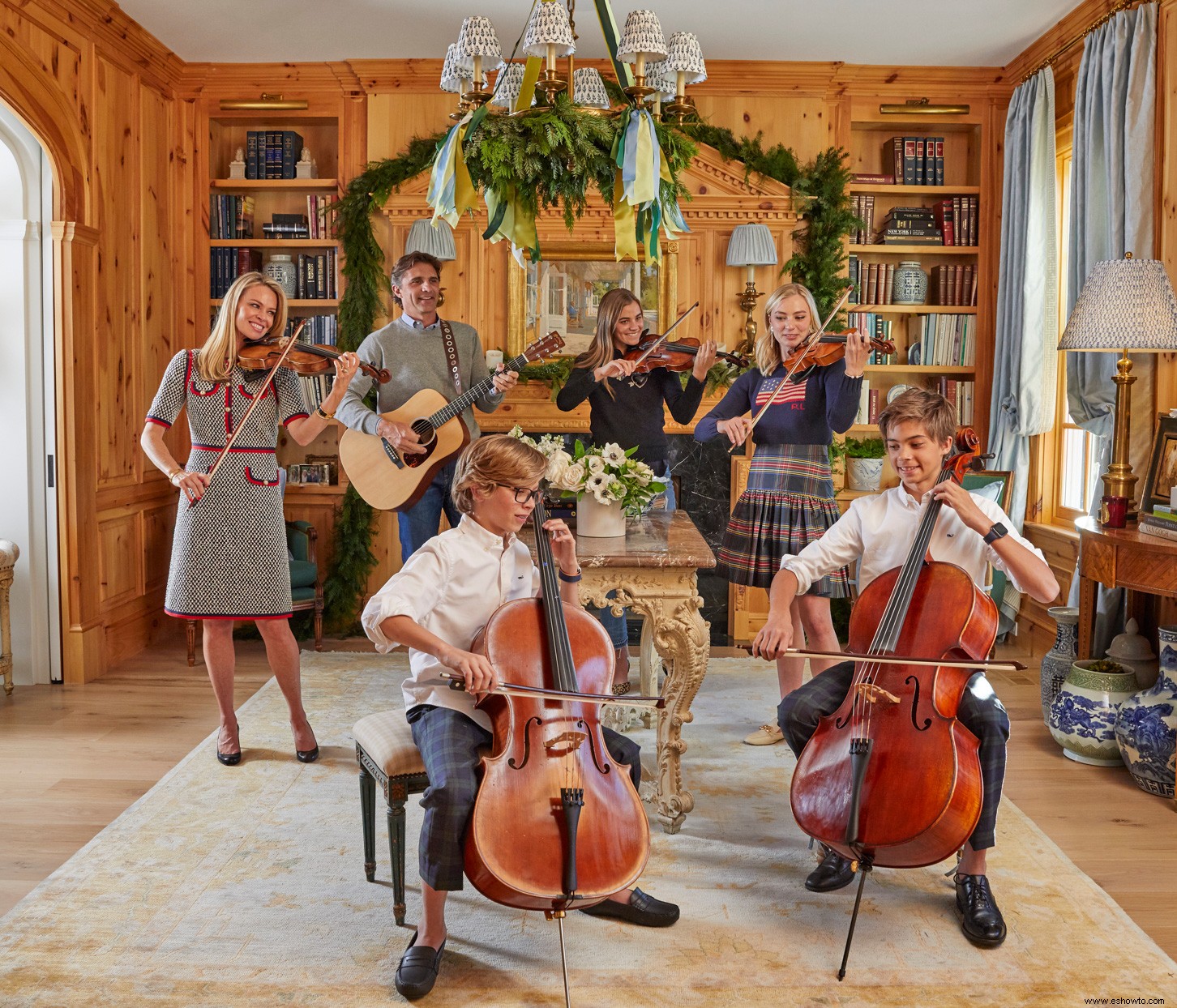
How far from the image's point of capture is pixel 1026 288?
4.64 metres

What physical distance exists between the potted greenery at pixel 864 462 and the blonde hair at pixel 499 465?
3219 millimetres

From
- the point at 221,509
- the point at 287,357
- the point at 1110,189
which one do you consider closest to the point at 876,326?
the point at 1110,189

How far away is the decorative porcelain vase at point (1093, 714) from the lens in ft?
10.9

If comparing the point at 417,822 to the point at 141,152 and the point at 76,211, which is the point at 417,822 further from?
the point at 141,152

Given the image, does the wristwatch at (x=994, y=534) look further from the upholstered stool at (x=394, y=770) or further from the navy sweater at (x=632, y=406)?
the navy sweater at (x=632, y=406)

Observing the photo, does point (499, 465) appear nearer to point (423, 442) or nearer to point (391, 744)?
point (391, 744)

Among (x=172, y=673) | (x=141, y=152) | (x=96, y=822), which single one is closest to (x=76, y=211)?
(x=141, y=152)

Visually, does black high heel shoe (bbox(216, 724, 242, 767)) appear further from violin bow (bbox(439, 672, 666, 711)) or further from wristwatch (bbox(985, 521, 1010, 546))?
wristwatch (bbox(985, 521, 1010, 546))

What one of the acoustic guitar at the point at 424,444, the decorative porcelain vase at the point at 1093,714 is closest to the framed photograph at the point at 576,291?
the acoustic guitar at the point at 424,444

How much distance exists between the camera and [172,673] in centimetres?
444

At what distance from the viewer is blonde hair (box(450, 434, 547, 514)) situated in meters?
2.11

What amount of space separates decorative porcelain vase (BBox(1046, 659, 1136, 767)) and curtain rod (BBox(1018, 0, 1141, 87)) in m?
2.39

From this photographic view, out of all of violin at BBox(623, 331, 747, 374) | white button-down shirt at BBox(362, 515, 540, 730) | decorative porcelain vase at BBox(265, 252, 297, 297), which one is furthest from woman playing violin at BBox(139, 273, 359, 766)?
decorative porcelain vase at BBox(265, 252, 297, 297)

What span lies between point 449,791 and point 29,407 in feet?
10.1
